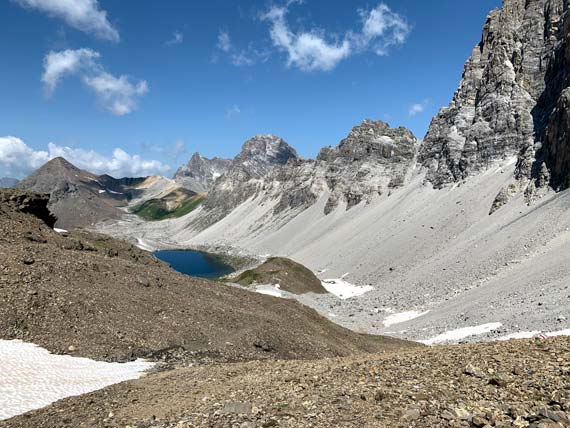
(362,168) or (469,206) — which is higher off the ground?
(362,168)

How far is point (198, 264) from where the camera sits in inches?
6339

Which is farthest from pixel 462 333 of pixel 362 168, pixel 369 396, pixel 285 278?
pixel 362 168

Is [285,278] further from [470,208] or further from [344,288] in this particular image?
[470,208]

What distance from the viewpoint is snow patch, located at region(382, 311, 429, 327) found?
57.5 m

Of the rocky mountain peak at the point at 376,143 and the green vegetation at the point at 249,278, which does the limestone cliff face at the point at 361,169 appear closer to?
the rocky mountain peak at the point at 376,143

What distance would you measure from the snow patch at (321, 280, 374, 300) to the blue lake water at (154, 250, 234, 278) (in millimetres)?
49727

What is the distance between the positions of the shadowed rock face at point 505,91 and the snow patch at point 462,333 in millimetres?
61581

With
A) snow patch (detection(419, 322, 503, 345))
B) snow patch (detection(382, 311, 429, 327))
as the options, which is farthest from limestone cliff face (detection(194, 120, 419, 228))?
snow patch (detection(419, 322, 503, 345))

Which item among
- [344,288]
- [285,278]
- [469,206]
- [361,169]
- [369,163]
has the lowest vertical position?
[344,288]

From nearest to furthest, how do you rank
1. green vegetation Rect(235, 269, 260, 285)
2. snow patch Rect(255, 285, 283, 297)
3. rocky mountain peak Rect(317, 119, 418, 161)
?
1. snow patch Rect(255, 285, 283, 297)
2. green vegetation Rect(235, 269, 260, 285)
3. rocky mountain peak Rect(317, 119, 418, 161)

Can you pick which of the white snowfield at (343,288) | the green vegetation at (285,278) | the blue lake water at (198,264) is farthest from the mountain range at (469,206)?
the blue lake water at (198,264)

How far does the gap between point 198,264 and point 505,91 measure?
110 metres

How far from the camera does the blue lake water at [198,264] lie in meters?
138

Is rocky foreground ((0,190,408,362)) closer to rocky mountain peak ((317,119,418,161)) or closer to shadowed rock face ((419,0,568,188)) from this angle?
shadowed rock face ((419,0,568,188))
